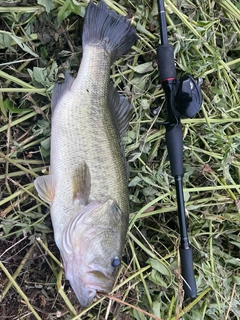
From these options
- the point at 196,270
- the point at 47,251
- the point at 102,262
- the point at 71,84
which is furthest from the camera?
the point at 196,270

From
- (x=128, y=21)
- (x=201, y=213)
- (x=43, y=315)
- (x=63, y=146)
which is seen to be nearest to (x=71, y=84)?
(x=63, y=146)

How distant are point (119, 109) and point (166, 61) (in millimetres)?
369

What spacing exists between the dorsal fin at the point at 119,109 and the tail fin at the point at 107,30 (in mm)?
203

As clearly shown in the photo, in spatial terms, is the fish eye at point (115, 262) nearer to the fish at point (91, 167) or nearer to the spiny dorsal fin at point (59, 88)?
the fish at point (91, 167)

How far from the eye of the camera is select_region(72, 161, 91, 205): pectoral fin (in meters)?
1.95

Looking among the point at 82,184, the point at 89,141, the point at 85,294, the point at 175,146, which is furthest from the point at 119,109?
the point at 85,294

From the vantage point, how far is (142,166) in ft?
7.70

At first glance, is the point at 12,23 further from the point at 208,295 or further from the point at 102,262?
the point at 208,295

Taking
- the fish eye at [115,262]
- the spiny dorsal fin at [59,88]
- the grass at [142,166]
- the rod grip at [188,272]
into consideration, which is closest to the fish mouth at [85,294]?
the fish eye at [115,262]

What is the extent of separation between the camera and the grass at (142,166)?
7.15 ft

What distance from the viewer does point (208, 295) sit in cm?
242

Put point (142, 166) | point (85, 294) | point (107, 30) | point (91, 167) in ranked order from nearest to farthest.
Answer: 1. point (85, 294)
2. point (91, 167)
3. point (107, 30)
4. point (142, 166)

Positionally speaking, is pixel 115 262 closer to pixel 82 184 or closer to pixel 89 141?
pixel 82 184

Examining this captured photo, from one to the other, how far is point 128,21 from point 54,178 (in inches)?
36.8
